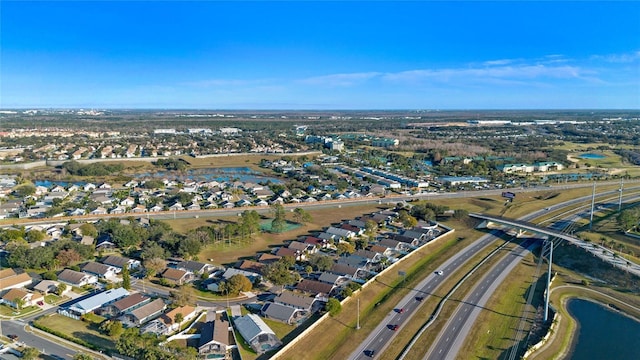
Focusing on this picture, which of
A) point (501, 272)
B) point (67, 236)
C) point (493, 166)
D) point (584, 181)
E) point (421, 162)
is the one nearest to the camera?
point (501, 272)

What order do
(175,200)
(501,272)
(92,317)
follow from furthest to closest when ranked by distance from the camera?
(175,200) < (501,272) < (92,317)

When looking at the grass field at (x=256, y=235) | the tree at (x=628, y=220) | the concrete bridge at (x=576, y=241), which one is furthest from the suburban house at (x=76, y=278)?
the tree at (x=628, y=220)

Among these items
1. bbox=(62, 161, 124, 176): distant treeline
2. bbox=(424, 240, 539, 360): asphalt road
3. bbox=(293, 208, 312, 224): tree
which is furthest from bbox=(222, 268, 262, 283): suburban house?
bbox=(62, 161, 124, 176): distant treeline

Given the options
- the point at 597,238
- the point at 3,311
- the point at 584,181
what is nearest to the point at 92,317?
the point at 3,311

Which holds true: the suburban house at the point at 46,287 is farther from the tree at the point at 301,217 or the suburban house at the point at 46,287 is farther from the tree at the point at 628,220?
the tree at the point at 628,220

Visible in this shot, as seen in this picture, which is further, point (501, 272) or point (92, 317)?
point (501, 272)

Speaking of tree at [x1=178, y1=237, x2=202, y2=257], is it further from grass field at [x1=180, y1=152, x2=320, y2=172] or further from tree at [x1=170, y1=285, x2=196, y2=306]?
grass field at [x1=180, y1=152, x2=320, y2=172]

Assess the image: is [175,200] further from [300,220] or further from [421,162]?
[421,162]

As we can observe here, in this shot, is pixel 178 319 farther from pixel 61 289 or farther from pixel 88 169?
pixel 88 169
